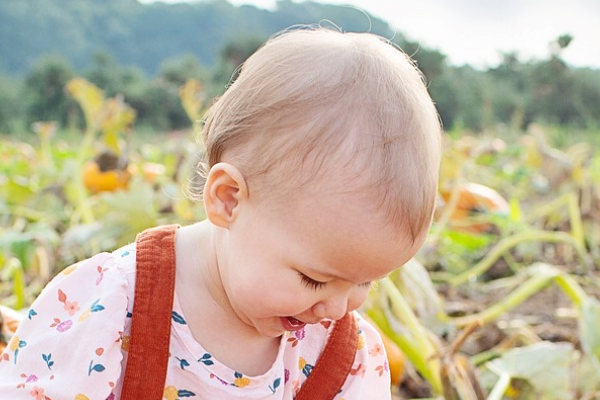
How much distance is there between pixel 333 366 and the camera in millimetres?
1100

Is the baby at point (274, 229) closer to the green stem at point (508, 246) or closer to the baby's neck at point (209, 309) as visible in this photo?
the baby's neck at point (209, 309)

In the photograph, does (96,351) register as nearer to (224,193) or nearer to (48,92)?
(224,193)

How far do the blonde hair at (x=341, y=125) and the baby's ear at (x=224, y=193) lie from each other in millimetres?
10

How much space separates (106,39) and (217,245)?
14655mm

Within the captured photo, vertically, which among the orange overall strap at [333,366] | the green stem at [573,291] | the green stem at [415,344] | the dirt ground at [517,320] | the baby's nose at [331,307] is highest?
the baby's nose at [331,307]

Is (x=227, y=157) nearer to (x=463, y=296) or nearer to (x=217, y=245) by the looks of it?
(x=217, y=245)

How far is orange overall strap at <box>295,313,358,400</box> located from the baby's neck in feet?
0.31

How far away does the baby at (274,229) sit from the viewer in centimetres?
82

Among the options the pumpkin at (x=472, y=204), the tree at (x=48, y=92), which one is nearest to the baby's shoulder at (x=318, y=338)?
the pumpkin at (x=472, y=204)

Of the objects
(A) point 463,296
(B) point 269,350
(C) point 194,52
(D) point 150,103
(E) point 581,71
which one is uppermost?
(B) point 269,350

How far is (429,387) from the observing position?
163 centimetres

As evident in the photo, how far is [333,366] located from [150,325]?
250 millimetres

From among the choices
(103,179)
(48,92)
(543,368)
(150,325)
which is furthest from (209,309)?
(48,92)

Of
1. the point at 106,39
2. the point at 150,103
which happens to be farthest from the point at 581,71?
the point at 106,39
